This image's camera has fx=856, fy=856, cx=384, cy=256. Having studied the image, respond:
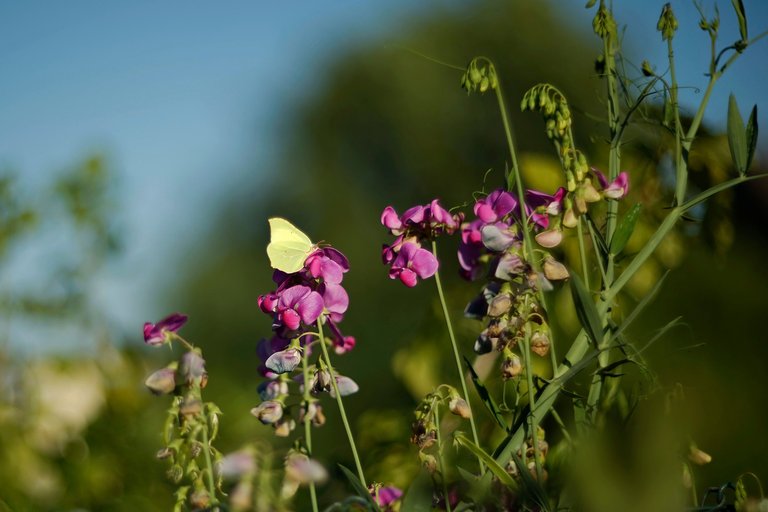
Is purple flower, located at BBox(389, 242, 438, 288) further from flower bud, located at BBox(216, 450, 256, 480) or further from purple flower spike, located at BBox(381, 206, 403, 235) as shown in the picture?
flower bud, located at BBox(216, 450, 256, 480)

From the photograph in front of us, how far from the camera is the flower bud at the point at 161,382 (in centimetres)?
70

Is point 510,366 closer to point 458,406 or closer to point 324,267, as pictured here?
point 458,406

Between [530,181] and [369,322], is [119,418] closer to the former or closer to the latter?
[530,181]

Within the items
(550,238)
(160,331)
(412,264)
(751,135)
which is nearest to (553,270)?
(550,238)

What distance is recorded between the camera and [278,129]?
594 cm

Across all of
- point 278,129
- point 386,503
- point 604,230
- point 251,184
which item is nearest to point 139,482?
point 386,503

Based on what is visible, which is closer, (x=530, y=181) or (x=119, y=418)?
(x=530, y=181)

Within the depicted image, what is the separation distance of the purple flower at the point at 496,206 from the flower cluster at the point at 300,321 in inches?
5.2

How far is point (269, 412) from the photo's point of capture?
74 cm

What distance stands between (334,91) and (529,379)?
5.43 metres

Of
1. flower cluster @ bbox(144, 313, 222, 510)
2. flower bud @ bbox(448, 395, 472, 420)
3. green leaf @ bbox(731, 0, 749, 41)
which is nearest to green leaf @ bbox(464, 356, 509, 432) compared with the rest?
flower bud @ bbox(448, 395, 472, 420)

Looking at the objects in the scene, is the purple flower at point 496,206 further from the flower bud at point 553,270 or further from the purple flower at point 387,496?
the purple flower at point 387,496

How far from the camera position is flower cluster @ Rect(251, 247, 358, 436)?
73 centimetres

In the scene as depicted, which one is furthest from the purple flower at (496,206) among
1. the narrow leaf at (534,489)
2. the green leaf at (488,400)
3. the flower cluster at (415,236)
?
the narrow leaf at (534,489)
